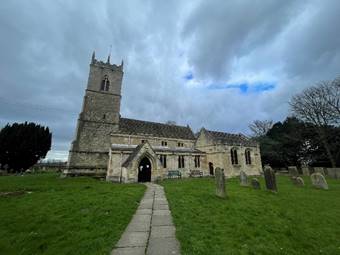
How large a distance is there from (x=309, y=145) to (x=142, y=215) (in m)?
40.6

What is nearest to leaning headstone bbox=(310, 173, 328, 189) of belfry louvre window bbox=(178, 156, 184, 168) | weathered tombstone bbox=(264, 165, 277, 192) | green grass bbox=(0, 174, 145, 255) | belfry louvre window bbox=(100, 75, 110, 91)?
weathered tombstone bbox=(264, 165, 277, 192)

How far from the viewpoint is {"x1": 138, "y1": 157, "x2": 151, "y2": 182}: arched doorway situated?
20.4m

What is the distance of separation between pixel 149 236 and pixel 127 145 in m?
20.6

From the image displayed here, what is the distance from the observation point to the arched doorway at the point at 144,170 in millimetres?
20373

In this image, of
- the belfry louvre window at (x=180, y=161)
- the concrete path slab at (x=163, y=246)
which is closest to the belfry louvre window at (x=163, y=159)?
the belfry louvre window at (x=180, y=161)

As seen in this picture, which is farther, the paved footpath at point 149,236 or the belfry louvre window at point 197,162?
the belfry louvre window at point 197,162

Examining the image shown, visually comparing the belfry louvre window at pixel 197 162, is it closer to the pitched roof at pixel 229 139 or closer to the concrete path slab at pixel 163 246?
the pitched roof at pixel 229 139

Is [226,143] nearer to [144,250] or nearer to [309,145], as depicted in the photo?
[309,145]

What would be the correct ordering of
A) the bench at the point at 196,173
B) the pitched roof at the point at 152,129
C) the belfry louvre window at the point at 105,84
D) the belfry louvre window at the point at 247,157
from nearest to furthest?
the bench at the point at 196,173, the pitched roof at the point at 152,129, the belfry louvre window at the point at 105,84, the belfry louvre window at the point at 247,157

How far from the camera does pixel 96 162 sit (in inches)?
952

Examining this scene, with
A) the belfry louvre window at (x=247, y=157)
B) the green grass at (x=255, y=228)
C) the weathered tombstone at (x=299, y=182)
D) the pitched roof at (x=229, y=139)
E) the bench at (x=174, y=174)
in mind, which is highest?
the pitched roof at (x=229, y=139)

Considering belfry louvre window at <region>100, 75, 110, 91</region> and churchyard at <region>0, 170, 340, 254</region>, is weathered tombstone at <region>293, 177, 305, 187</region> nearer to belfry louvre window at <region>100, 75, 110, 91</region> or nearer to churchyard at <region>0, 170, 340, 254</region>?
churchyard at <region>0, 170, 340, 254</region>

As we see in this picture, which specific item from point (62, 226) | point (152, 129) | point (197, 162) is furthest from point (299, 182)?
point (152, 129)

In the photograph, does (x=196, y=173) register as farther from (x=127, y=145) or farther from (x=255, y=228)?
(x=255, y=228)
